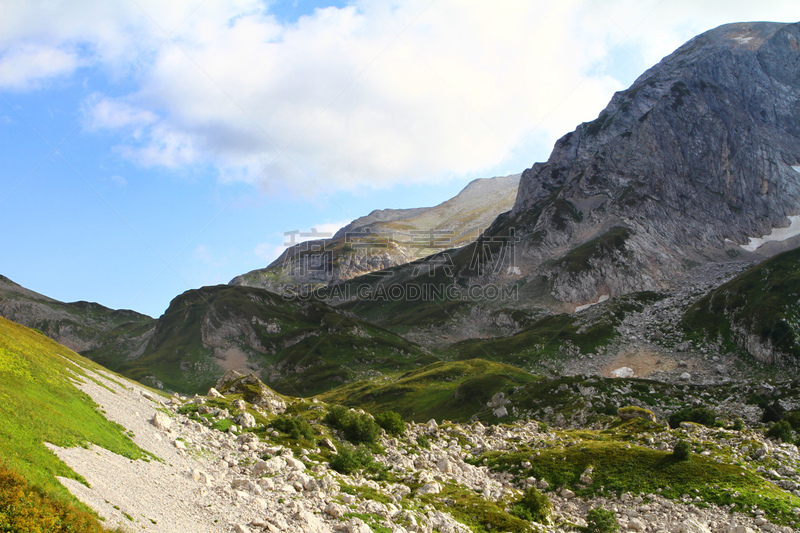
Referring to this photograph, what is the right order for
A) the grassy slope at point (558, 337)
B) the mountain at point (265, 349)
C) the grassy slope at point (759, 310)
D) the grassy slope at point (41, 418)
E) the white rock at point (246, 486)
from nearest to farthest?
the grassy slope at point (41, 418), the white rock at point (246, 486), the grassy slope at point (759, 310), the grassy slope at point (558, 337), the mountain at point (265, 349)

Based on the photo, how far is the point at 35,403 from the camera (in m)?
22.4

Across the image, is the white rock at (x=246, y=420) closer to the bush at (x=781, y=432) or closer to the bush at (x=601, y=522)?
the bush at (x=601, y=522)

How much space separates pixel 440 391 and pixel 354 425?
5972 cm

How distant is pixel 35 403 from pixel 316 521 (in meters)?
14.0

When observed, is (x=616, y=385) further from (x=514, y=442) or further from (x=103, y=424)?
(x=103, y=424)

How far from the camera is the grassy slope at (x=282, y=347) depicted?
143375 millimetres

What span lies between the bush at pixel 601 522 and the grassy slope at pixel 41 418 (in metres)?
23.2

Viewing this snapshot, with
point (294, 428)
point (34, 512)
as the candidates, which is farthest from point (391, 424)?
point (34, 512)

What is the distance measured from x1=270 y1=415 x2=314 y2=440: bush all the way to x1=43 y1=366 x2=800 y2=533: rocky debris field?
33 cm

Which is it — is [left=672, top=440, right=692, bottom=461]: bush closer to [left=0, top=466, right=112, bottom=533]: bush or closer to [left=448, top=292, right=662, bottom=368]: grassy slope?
[left=0, top=466, right=112, bottom=533]: bush

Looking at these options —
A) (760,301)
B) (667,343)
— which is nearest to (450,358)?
(667,343)

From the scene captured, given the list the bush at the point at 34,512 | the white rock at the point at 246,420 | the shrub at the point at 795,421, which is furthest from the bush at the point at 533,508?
the shrub at the point at 795,421

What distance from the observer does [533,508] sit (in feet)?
92.8

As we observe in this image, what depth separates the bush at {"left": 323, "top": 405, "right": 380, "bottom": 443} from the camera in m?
36.9
